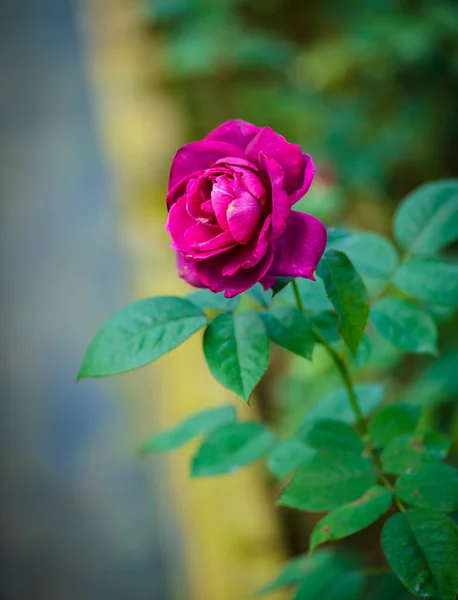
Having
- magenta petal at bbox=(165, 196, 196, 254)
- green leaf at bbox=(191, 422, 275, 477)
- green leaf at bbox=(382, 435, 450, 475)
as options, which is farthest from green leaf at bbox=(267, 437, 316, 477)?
magenta petal at bbox=(165, 196, 196, 254)

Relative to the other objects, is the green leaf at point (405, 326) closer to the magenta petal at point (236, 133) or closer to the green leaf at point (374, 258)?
the green leaf at point (374, 258)

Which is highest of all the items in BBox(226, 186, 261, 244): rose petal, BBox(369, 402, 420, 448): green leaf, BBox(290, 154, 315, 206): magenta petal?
BBox(290, 154, 315, 206): magenta petal

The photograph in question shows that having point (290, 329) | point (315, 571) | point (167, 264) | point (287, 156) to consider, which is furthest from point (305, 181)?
point (167, 264)

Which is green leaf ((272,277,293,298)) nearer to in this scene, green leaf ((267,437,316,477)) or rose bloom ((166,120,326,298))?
rose bloom ((166,120,326,298))

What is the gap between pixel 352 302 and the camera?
1.56 feet

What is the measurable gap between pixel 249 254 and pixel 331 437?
0.81 ft

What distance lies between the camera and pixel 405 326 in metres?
0.61

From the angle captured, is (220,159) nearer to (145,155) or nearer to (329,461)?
(329,461)

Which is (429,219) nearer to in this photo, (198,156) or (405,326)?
(405,326)

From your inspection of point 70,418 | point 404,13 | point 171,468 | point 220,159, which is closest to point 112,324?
point 220,159

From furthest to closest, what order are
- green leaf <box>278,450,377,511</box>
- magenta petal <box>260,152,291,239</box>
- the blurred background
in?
the blurred background
green leaf <box>278,450,377,511</box>
magenta petal <box>260,152,291,239</box>

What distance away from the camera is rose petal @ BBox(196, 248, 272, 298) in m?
0.43

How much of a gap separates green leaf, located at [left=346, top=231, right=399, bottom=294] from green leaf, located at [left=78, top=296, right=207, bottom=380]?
0.23 meters

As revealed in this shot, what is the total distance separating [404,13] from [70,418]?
1690 mm
